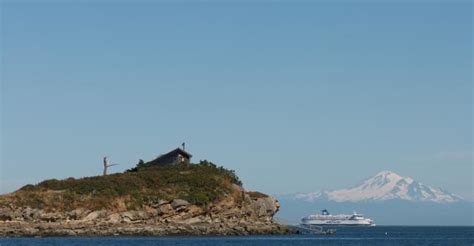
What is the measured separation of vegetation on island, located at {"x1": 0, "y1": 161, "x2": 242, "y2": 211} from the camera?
113375mm

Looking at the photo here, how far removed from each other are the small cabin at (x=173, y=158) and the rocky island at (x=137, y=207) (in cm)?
984

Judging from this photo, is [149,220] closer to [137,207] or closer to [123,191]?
[137,207]

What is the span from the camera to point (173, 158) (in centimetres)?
13612

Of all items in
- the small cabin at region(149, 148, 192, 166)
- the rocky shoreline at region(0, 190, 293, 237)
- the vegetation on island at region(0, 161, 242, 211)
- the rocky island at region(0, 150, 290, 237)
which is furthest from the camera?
the small cabin at region(149, 148, 192, 166)

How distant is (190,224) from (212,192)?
5731 mm

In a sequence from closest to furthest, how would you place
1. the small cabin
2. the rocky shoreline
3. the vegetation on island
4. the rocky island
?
the rocky shoreline, the rocky island, the vegetation on island, the small cabin

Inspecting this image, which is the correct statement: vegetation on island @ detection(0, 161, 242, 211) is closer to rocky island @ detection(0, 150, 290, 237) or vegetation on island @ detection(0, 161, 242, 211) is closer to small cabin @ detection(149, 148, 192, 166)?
rocky island @ detection(0, 150, 290, 237)

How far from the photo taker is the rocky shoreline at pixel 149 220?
108625 millimetres

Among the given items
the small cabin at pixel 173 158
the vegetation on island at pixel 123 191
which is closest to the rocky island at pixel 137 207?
the vegetation on island at pixel 123 191

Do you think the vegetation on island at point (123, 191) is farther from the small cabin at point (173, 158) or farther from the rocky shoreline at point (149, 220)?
the small cabin at point (173, 158)

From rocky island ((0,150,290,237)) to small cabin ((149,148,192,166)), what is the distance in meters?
9.84

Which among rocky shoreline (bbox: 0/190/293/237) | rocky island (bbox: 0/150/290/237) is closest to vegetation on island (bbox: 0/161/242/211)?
rocky island (bbox: 0/150/290/237)

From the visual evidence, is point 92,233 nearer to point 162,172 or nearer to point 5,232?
point 5,232

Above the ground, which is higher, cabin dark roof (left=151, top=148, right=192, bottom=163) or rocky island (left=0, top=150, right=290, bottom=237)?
cabin dark roof (left=151, top=148, right=192, bottom=163)
